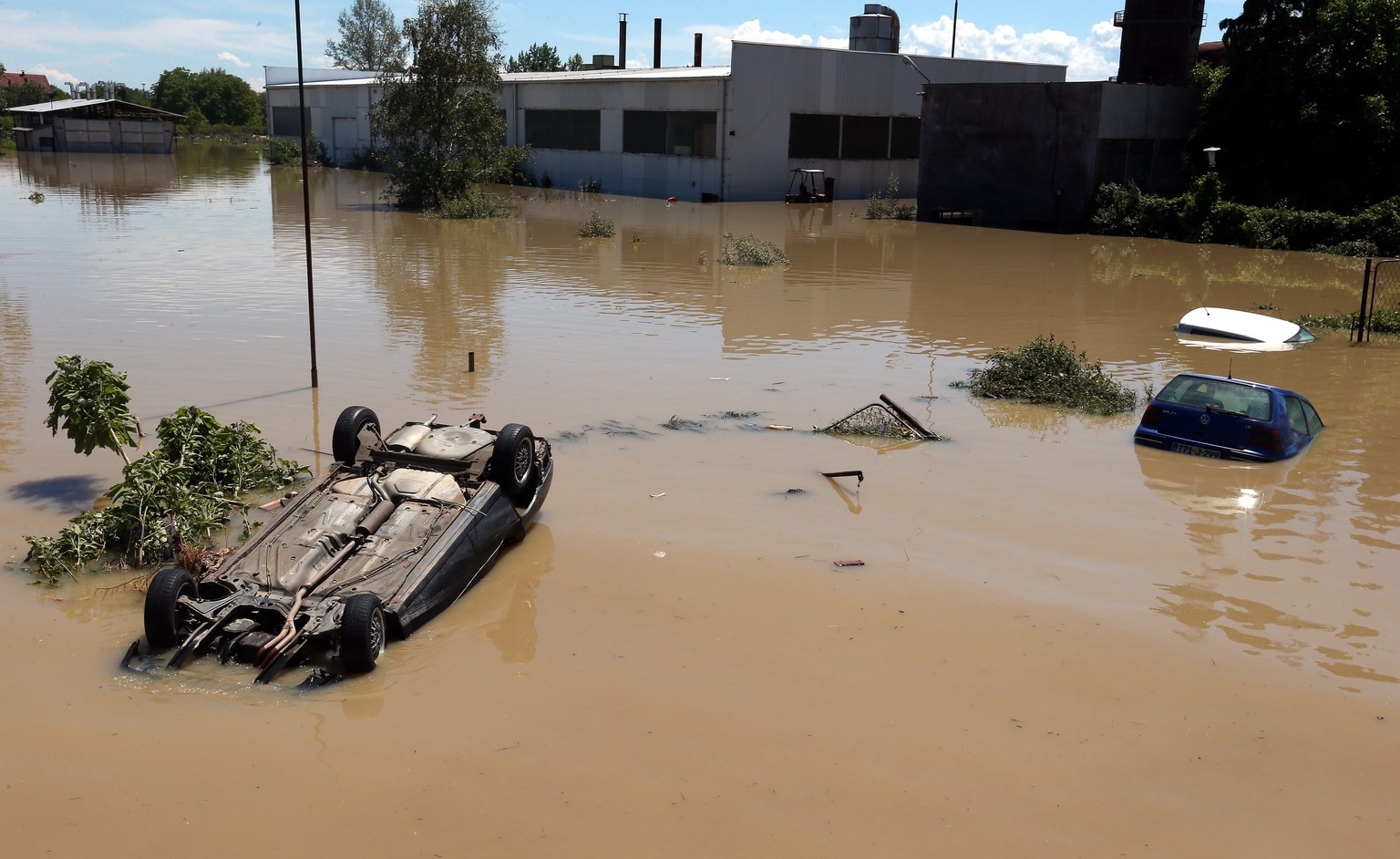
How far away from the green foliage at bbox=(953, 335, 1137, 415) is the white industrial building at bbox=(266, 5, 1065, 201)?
30.7 m

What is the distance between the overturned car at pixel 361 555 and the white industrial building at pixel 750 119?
36901 mm

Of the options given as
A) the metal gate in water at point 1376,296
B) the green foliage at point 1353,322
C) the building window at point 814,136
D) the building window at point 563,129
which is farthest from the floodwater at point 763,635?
the building window at point 563,129

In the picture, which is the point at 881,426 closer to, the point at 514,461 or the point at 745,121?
the point at 514,461

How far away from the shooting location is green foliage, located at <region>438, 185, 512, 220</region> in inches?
1454

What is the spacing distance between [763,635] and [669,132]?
4167 centimetres

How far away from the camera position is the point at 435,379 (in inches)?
603

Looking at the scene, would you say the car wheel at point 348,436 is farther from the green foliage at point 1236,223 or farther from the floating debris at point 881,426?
the green foliage at point 1236,223

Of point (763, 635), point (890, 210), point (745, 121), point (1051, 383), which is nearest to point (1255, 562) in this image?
point (763, 635)

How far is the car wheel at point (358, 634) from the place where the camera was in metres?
7.08

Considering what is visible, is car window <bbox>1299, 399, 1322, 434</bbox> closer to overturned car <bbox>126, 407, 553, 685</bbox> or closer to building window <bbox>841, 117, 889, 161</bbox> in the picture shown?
overturned car <bbox>126, 407, 553, 685</bbox>

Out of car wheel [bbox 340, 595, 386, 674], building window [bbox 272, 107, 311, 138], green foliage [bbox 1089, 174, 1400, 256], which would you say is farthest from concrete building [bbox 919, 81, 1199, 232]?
building window [bbox 272, 107, 311, 138]

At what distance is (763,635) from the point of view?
8109 millimetres

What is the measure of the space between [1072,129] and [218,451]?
110 feet

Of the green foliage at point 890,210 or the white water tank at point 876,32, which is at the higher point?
the white water tank at point 876,32
